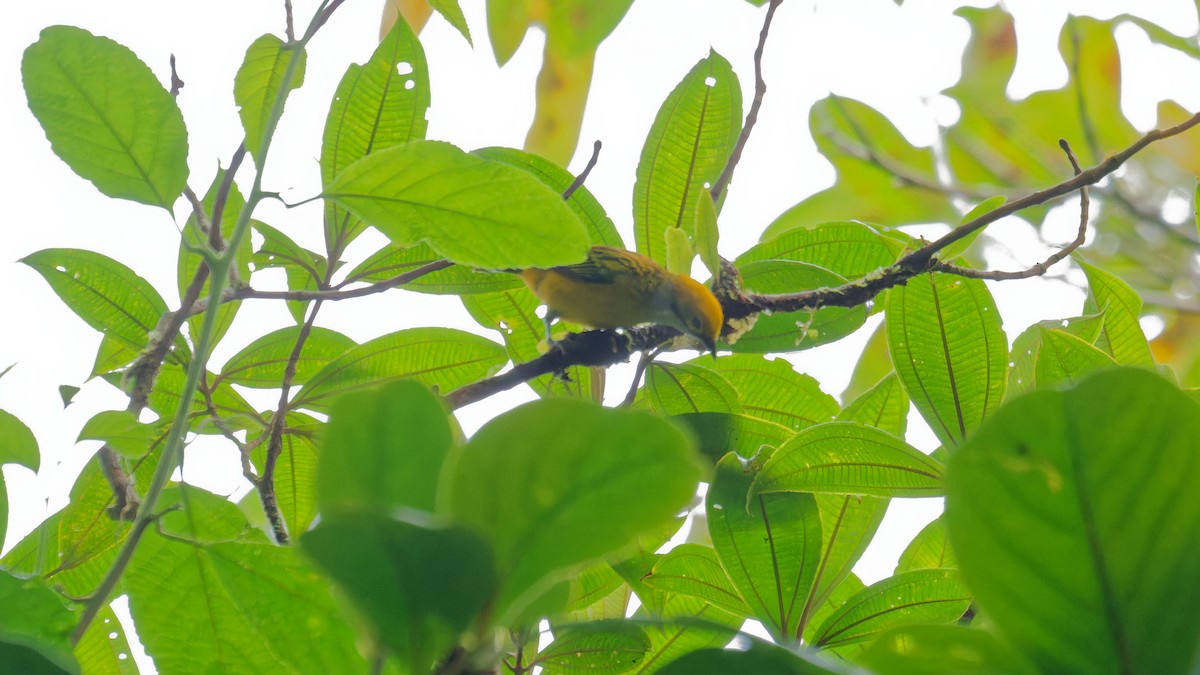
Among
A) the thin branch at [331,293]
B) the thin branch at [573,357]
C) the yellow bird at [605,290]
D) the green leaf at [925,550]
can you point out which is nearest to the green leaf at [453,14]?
A: the thin branch at [331,293]

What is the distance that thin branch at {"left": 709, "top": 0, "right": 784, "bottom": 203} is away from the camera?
1.89m

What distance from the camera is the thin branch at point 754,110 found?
1.89m

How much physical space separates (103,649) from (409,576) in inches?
57.9

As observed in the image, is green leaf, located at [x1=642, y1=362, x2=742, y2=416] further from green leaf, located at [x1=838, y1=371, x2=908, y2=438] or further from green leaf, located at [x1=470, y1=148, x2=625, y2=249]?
green leaf, located at [x1=470, y1=148, x2=625, y2=249]

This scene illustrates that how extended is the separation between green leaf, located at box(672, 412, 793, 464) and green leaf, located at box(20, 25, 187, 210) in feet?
3.54

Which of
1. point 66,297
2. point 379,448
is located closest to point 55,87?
point 379,448

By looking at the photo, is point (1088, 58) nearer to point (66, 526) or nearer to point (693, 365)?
point (693, 365)

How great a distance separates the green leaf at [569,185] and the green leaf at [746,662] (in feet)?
4.91

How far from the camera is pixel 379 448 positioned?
535 mm

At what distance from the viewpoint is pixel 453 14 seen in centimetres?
161

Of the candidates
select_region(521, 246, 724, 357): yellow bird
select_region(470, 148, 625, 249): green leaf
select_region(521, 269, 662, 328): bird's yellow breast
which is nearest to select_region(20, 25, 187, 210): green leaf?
select_region(470, 148, 625, 249): green leaf

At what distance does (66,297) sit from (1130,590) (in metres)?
2.06

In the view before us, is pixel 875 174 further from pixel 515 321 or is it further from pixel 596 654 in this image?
pixel 596 654

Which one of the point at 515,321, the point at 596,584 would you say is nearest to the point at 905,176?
the point at 515,321
